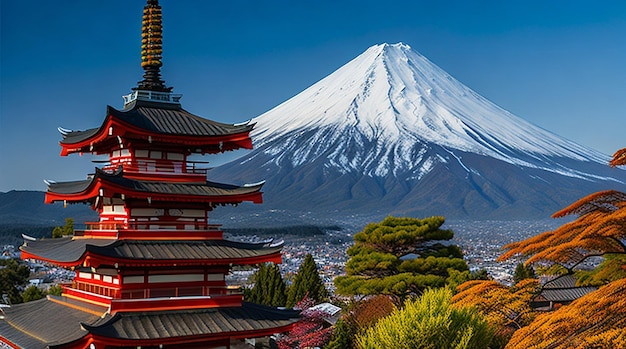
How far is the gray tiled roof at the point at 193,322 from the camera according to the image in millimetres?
16266

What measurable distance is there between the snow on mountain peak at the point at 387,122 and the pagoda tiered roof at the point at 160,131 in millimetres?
157506

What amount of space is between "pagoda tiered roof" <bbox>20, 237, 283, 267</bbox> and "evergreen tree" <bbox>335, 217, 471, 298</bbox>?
48.8 feet

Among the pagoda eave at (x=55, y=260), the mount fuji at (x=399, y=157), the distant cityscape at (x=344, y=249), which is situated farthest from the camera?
the mount fuji at (x=399, y=157)

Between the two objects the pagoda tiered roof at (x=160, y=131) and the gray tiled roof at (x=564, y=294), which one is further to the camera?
the gray tiled roof at (x=564, y=294)

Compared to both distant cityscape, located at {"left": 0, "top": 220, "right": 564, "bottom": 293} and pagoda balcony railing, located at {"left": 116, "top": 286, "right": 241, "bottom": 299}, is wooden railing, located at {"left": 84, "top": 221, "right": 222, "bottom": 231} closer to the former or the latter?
pagoda balcony railing, located at {"left": 116, "top": 286, "right": 241, "bottom": 299}

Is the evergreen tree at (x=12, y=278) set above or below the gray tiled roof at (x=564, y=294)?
above

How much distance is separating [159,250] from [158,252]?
0.13 metres

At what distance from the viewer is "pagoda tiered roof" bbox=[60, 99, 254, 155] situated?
17.8 m

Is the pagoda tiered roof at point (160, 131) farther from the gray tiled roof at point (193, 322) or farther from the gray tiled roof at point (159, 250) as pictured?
the gray tiled roof at point (193, 322)

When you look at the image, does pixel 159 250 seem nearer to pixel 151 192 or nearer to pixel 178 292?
pixel 178 292

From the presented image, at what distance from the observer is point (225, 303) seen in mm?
18172

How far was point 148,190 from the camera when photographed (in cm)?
1752

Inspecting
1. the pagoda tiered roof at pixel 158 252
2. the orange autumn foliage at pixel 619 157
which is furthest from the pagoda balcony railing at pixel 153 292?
the orange autumn foliage at pixel 619 157

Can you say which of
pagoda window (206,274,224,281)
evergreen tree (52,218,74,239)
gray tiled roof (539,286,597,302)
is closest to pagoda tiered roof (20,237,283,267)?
pagoda window (206,274,224,281)
